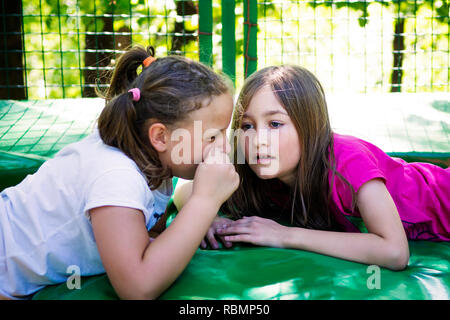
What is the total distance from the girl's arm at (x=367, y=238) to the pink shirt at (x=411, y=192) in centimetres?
13

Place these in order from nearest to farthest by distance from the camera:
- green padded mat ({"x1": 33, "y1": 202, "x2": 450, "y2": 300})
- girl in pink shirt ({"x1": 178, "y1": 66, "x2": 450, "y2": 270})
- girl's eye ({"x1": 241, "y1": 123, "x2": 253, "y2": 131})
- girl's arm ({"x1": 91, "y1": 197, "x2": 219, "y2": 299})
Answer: girl's arm ({"x1": 91, "y1": 197, "x2": 219, "y2": 299})
green padded mat ({"x1": 33, "y1": 202, "x2": 450, "y2": 300})
girl in pink shirt ({"x1": 178, "y1": 66, "x2": 450, "y2": 270})
girl's eye ({"x1": 241, "y1": 123, "x2": 253, "y2": 131})

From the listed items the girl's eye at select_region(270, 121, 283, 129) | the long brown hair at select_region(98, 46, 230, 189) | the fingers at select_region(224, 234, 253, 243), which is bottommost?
the fingers at select_region(224, 234, 253, 243)

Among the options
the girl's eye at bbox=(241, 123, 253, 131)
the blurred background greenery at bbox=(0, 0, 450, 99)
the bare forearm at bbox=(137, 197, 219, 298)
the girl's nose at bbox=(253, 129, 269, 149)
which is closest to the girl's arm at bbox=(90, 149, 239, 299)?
the bare forearm at bbox=(137, 197, 219, 298)

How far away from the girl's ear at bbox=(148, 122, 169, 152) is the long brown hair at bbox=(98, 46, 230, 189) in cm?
2

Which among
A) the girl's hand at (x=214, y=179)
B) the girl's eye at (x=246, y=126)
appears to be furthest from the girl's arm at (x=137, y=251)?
the girl's eye at (x=246, y=126)

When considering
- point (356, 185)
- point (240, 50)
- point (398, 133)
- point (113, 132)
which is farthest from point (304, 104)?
point (240, 50)

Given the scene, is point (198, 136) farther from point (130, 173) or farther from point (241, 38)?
point (241, 38)

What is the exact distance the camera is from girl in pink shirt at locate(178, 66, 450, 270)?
1433 millimetres

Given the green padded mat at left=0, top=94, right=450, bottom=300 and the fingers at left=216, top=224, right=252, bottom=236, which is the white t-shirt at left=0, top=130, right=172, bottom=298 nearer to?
the green padded mat at left=0, top=94, right=450, bottom=300

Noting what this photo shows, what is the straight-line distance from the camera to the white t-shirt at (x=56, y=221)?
4.08ft

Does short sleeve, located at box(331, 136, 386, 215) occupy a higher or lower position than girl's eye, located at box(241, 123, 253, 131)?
lower

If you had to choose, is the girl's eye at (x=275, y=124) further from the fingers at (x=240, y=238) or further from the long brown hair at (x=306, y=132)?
the fingers at (x=240, y=238)
